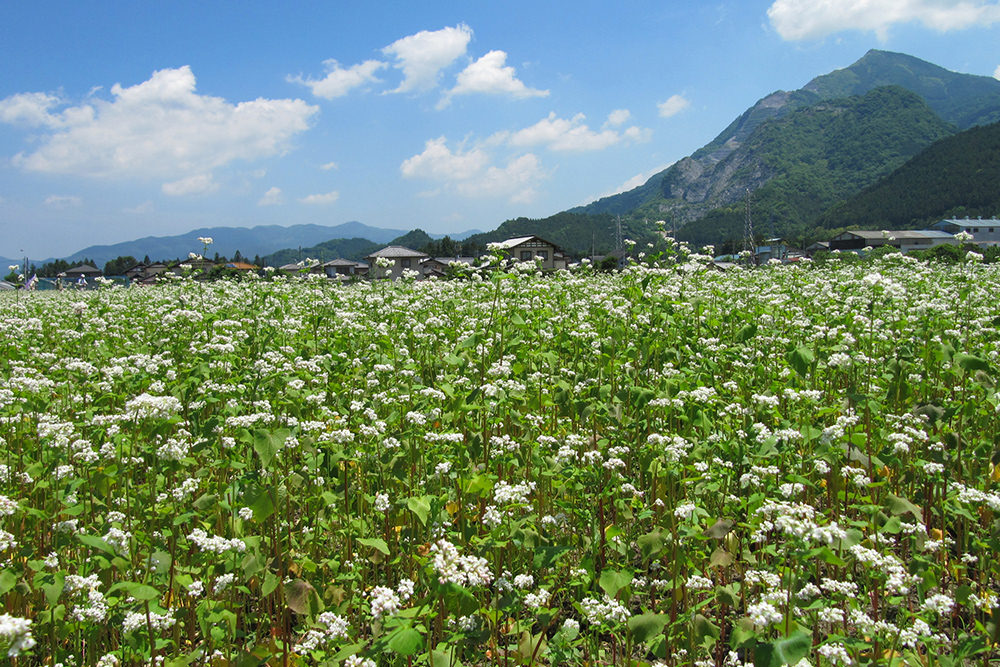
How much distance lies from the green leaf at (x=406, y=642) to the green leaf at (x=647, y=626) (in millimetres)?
1226

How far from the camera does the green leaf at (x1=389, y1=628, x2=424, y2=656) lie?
2078 mm

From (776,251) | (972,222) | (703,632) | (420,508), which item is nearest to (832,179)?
(972,222)

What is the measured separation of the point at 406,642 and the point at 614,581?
1258 millimetres

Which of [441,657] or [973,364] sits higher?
[973,364]

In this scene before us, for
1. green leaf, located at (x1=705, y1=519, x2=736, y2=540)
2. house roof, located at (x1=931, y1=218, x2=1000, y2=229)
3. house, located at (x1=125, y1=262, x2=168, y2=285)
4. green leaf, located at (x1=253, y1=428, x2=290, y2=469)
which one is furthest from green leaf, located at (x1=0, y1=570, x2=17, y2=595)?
house roof, located at (x1=931, y1=218, x2=1000, y2=229)

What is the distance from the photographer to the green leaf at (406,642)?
2.08 meters

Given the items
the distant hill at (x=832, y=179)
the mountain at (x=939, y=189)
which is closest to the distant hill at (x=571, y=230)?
the distant hill at (x=832, y=179)

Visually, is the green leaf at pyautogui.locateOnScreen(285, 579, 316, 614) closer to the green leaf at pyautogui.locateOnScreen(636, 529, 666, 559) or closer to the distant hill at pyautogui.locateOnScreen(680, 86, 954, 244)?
the green leaf at pyautogui.locateOnScreen(636, 529, 666, 559)

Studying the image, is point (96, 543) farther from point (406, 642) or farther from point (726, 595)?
point (726, 595)

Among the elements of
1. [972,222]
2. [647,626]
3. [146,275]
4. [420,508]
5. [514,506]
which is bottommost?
[647,626]

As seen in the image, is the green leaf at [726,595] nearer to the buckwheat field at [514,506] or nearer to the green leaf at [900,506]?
the buckwheat field at [514,506]

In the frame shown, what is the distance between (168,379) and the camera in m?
5.25

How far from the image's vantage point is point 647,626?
2.78 m

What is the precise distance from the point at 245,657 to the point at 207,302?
328 inches
